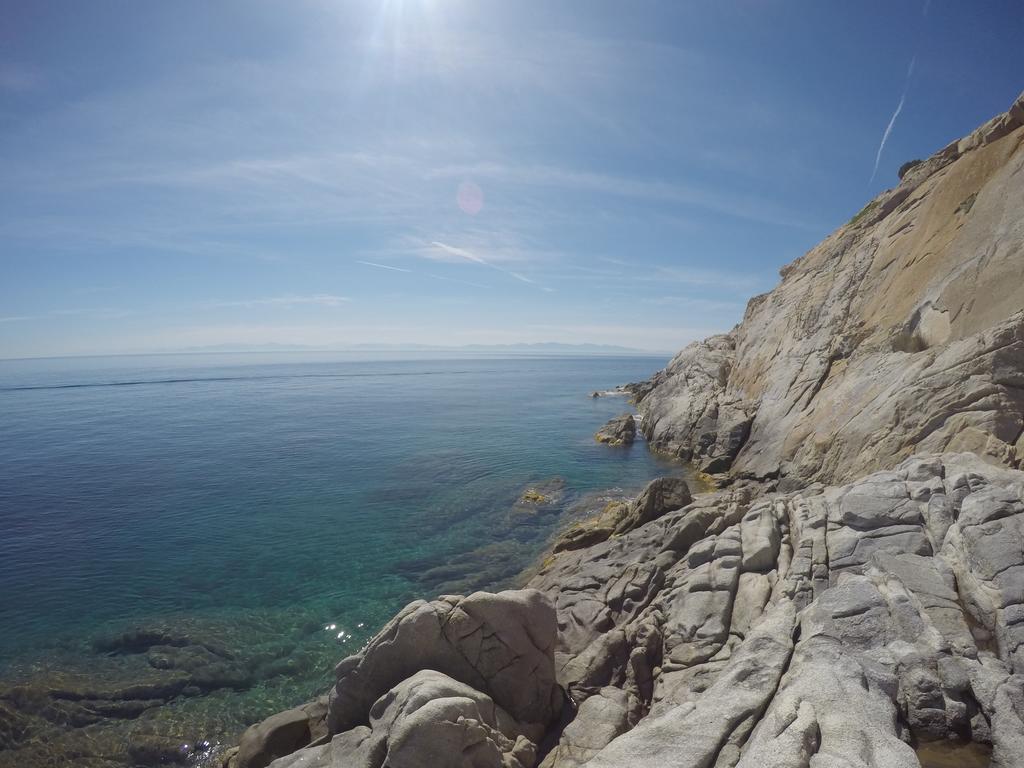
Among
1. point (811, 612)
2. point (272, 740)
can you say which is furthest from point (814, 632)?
point (272, 740)

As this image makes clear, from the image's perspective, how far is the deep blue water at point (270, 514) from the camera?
872 inches

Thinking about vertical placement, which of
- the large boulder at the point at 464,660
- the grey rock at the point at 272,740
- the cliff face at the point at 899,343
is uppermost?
the cliff face at the point at 899,343

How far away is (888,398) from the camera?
22.2m

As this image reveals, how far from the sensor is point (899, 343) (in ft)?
81.7

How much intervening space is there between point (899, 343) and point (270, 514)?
39.1m

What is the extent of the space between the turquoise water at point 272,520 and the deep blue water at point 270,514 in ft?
0.42

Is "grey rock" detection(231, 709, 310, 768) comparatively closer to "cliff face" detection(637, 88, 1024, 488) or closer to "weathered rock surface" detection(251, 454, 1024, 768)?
"weathered rock surface" detection(251, 454, 1024, 768)

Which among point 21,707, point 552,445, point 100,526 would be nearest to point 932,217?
point 552,445

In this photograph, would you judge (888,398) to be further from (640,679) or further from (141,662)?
(141,662)

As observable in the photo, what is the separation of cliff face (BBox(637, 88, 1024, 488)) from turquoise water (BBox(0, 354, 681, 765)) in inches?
467

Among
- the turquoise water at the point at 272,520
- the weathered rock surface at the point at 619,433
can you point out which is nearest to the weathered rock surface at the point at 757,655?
the turquoise water at the point at 272,520

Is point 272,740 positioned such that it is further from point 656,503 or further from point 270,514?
point 270,514

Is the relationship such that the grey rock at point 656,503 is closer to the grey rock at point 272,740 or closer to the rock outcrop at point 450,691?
the rock outcrop at point 450,691

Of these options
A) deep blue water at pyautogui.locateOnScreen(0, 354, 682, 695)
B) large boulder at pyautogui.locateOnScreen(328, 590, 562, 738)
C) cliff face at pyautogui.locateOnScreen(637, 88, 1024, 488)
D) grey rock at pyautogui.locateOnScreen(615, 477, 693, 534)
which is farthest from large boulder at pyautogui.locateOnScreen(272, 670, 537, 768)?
cliff face at pyautogui.locateOnScreen(637, 88, 1024, 488)
